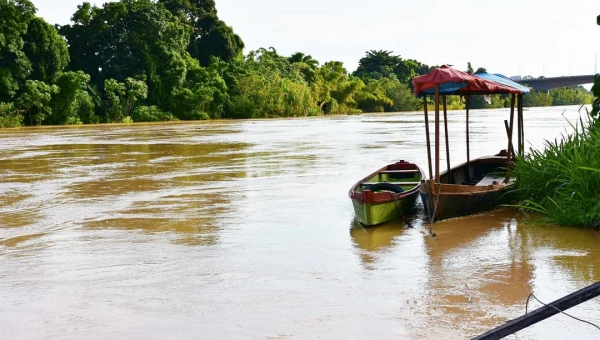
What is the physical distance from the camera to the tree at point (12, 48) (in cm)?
4159

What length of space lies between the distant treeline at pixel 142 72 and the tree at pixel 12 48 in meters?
0.06

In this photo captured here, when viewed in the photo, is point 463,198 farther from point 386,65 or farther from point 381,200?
point 386,65

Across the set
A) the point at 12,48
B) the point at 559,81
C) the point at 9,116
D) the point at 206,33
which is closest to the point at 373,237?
the point at 9,116

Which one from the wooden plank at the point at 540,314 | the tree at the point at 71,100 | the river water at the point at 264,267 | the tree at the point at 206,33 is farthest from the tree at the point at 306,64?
the wooden plank at the point at 540,314

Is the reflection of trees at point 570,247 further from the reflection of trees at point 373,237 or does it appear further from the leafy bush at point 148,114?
the leafy bush at point 148,114

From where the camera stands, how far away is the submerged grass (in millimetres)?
7871

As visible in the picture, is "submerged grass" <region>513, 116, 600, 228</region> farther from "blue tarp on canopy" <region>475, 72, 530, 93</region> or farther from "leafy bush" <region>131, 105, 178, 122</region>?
"leafy bush" <region>131, 105, 178, 122</region>

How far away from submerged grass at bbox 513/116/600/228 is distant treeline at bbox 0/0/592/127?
126 feet

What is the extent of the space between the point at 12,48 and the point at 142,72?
1158 centimetres

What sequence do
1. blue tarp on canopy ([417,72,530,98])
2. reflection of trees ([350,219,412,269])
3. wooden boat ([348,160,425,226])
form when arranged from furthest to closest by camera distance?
blue tarp on canopy ([417,72,530,98]), wooden boat ([348,160,425,226]), reflection of trees ([350,219,412,269])

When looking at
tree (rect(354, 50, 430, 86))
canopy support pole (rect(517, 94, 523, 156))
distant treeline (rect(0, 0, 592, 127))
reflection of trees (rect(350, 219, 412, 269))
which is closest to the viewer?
reflection of trees (rect(350, 219, 412, 269))

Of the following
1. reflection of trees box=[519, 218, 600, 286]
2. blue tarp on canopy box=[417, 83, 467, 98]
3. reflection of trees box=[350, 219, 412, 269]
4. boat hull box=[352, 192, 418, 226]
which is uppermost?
blue tarp on canopy box=[417, 83, 467, 98]

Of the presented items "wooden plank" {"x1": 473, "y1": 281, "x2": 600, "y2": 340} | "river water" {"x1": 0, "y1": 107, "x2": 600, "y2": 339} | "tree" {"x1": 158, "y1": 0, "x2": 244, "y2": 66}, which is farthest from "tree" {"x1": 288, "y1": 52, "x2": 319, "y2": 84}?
"wooden plank" {"x1": 473, "y1": 281, "x2": 600, "y2": 340}

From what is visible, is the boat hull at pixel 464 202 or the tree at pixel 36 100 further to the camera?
the tree at pixel 36 100
